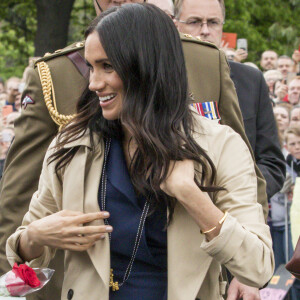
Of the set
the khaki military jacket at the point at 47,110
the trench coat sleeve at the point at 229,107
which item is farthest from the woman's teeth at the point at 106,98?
the trench coat sleeve at the point at 229,107

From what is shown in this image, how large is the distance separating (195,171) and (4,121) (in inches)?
308

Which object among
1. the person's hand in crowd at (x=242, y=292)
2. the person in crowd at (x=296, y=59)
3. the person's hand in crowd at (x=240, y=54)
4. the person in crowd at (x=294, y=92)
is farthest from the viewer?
the person in crowd at (x=296, y=59)

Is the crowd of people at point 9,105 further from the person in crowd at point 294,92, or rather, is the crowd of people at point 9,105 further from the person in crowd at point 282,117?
the person in crowd at point 294,92

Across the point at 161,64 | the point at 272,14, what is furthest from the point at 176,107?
the point at 272,14

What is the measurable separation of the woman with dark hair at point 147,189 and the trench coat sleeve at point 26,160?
682 mm

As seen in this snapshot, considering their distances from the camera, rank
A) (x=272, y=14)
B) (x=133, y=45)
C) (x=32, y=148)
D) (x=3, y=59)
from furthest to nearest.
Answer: (x=3, y=59)
(x=272, y=14)
(x=32, y=148)
(x=133, y=45)

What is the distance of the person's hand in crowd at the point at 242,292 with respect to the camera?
3572 mm

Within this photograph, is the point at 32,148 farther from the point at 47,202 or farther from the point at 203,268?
the point at 203,268

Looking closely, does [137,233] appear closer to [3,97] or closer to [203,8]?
[203,8]

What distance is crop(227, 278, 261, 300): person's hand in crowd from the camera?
3572mm

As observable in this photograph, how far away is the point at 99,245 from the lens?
9.37 ft

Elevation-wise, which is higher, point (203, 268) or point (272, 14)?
point (203, 268)

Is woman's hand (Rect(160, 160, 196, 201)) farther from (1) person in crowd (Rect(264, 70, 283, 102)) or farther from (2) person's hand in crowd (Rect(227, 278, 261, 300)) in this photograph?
(1) person in crowd (Rect(264, 70, 283, 102))

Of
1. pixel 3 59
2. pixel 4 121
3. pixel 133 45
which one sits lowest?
pixel 3 59
